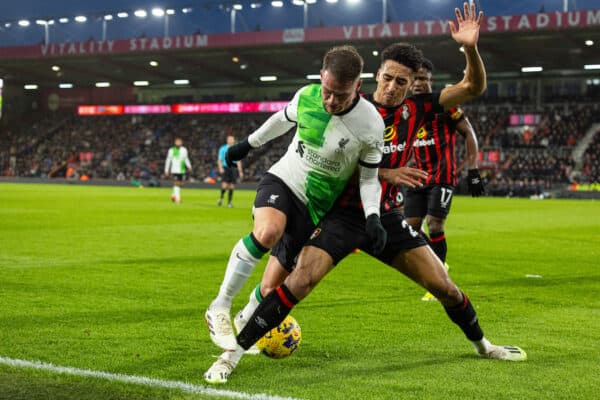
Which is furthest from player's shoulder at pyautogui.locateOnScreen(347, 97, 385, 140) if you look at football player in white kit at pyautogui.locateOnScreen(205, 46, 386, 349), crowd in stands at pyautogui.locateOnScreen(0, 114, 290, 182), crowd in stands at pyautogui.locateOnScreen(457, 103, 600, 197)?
crowd in stands at pyautogui.locateOnScreen(0, 114, 290, 182)

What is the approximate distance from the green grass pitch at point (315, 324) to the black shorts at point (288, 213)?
701 mm

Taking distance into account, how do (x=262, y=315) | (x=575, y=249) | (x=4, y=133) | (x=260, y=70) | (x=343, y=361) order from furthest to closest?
(x=4, y=133), (x=260, y=70), (x=575, y=249), (x=343, y=361), (x=262, y=315)

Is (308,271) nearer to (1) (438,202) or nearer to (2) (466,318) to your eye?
(2) (466,318)

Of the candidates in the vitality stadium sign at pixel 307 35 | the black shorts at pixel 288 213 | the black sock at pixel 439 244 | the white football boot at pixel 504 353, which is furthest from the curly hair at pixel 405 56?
the vitality stadium sign at pixel 307 35

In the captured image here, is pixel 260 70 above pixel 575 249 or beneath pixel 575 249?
above

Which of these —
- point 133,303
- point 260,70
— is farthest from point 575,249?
point 260,70

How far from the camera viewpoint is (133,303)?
707cm

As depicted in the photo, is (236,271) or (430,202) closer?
(236,271)

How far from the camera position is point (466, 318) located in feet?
16.9

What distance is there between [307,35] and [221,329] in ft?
132

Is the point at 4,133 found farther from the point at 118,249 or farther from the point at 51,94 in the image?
the point at 118,249

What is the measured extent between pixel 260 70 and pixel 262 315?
50.4 m

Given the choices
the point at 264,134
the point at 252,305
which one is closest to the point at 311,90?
the point at 264,134

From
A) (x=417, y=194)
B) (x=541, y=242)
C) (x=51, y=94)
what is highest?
(x=51, y=94)
